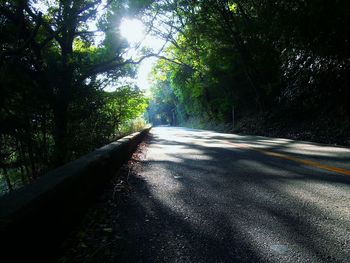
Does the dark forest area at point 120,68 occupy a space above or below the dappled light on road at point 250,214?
above

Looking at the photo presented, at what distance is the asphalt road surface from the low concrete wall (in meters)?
0.45

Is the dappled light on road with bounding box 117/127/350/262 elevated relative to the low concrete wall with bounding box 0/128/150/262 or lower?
lower

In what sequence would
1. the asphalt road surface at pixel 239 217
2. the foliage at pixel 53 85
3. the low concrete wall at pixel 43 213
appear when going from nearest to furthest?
1. the low concrete wall at pixel 43 213
2. the asphalt road surface at pixel 239 217
3. the foliage at pixel 53 85

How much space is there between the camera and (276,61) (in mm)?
16906

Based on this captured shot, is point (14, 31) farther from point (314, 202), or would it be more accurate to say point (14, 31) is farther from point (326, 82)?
point (326, 82)

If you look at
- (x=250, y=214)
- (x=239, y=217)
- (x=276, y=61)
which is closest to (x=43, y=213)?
(x=239, y=217)

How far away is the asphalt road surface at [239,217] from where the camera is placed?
1.92 meters

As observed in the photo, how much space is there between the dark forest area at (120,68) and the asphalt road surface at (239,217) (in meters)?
3.32

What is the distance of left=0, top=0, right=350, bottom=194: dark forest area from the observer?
246 inches

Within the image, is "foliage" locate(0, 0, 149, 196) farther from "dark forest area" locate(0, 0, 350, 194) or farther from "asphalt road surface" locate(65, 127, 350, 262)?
"asphalt road surface" locate(65, 127, 350, 262)

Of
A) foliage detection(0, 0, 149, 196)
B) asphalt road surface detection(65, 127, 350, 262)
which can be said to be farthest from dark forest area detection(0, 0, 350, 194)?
asphalt road surface detection(65, 127, 350, 262)

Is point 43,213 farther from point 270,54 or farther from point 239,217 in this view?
point 270,54

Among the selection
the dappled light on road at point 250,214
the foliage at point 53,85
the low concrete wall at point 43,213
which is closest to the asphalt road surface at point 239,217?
the dappled light on road at point 250,214

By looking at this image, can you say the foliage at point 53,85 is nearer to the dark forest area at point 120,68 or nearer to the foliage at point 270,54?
the dark forest area at point 120,68
